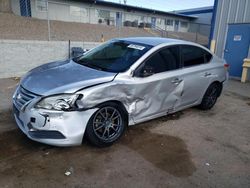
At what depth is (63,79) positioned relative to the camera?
3182 millimetres

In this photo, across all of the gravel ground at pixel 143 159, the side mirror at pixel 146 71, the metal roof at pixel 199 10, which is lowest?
the gravel ground at pixel 143 159

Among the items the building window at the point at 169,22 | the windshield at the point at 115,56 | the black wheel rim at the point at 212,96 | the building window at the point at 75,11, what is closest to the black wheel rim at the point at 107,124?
the windshield at the point at 115,56

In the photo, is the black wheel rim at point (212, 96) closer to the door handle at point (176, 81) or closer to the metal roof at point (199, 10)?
the door handle at point (176, 81)

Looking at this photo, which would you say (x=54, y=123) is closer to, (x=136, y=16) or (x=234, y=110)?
(x=234, y=110)

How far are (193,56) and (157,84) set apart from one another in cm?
135

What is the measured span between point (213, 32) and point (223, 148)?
27.4ft

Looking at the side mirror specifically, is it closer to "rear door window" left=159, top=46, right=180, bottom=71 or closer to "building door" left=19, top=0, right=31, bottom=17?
"rear door window" left=159, top=46, right=180, bottom=71

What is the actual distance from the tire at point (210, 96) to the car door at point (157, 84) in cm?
115

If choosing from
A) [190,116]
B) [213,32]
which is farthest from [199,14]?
[190,116]

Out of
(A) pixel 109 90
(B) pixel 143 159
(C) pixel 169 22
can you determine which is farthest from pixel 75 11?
(B) pixel 143 159

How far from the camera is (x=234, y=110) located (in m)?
5.57

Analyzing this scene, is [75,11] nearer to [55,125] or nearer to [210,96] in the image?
[210,96]

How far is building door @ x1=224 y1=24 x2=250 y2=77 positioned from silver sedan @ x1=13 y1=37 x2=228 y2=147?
18.4 ft

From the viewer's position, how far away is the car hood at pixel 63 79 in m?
2.97
